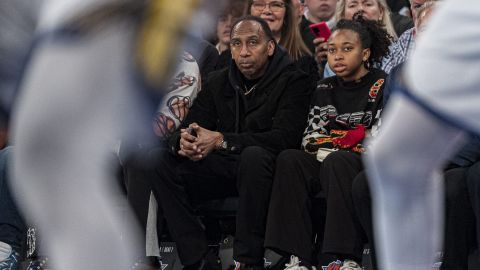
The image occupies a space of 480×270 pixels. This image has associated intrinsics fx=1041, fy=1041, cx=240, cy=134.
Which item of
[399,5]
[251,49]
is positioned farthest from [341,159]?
[399,5]

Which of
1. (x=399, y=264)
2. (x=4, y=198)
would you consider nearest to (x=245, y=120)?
(x=4, y=198)

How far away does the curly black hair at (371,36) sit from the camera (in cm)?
610

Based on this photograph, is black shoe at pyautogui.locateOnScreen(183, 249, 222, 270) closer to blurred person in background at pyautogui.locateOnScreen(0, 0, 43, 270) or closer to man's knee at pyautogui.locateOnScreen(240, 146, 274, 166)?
man's knee at pyautogui.locateOnScreen(240, 146, 274, 166)

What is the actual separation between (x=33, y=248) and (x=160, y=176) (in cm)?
90

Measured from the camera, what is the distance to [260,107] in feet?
19.9

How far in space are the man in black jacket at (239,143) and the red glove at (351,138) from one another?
39 cm

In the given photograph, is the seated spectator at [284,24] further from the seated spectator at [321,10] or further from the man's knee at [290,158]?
the man's knee at [290,158]

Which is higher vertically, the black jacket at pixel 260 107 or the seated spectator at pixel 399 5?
the seated spectator at pixel 399 5

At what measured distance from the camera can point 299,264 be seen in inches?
215

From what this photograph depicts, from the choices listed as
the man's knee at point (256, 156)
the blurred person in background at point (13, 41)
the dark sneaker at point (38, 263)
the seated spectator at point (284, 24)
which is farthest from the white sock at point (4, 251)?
the blurred person in background at point (13, 41)

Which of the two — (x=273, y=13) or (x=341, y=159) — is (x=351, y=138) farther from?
(x=273, y=13)

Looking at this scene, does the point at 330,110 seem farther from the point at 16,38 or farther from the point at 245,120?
the point at 16,38

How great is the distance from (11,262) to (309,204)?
1.69 metres

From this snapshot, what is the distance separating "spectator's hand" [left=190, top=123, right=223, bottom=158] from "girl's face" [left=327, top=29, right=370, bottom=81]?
0.77 m
